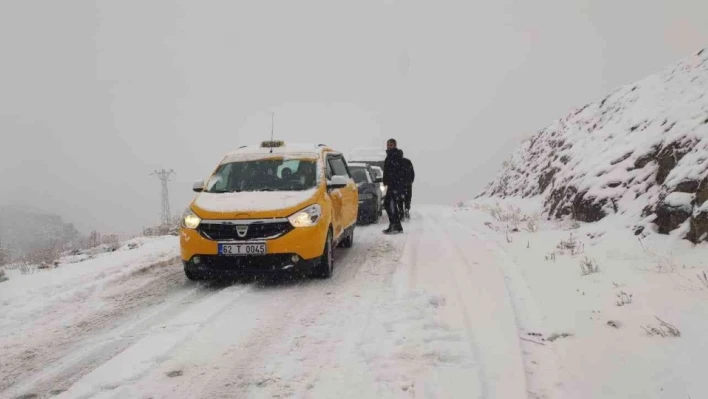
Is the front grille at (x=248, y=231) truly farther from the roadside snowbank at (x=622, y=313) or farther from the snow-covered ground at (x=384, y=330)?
the roadside snowbank at (x=622, y=313)

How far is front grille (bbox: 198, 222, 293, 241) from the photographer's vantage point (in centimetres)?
539

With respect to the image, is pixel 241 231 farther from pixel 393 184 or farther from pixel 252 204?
pixel 393 184

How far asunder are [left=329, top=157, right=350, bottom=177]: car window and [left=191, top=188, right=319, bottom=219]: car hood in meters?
1.70

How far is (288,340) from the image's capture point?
12.3 feet

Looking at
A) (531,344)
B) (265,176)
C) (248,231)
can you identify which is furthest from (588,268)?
(265,176)

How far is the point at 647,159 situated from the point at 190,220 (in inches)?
295

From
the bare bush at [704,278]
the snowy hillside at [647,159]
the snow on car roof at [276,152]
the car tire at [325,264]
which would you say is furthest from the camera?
the snow on car roof at [276,152]

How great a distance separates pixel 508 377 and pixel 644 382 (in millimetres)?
818

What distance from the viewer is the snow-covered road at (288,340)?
2.96 meters

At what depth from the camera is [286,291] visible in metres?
5.43

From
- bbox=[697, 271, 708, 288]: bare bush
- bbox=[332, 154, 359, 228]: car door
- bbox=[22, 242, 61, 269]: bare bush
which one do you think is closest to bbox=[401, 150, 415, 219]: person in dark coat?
bbox=[332, 154, 359, 228]: car door

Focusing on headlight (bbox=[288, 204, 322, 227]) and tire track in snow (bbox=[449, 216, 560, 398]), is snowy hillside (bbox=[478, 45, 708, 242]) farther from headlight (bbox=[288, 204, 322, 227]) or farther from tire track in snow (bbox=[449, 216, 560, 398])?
headlight (bbox=[288, 204, 322, 227])

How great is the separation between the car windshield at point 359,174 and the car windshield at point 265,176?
595cm

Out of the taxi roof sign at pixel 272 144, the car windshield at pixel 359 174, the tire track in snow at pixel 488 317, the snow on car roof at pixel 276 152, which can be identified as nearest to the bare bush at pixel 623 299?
the tire track in snow at pixel 488 317
